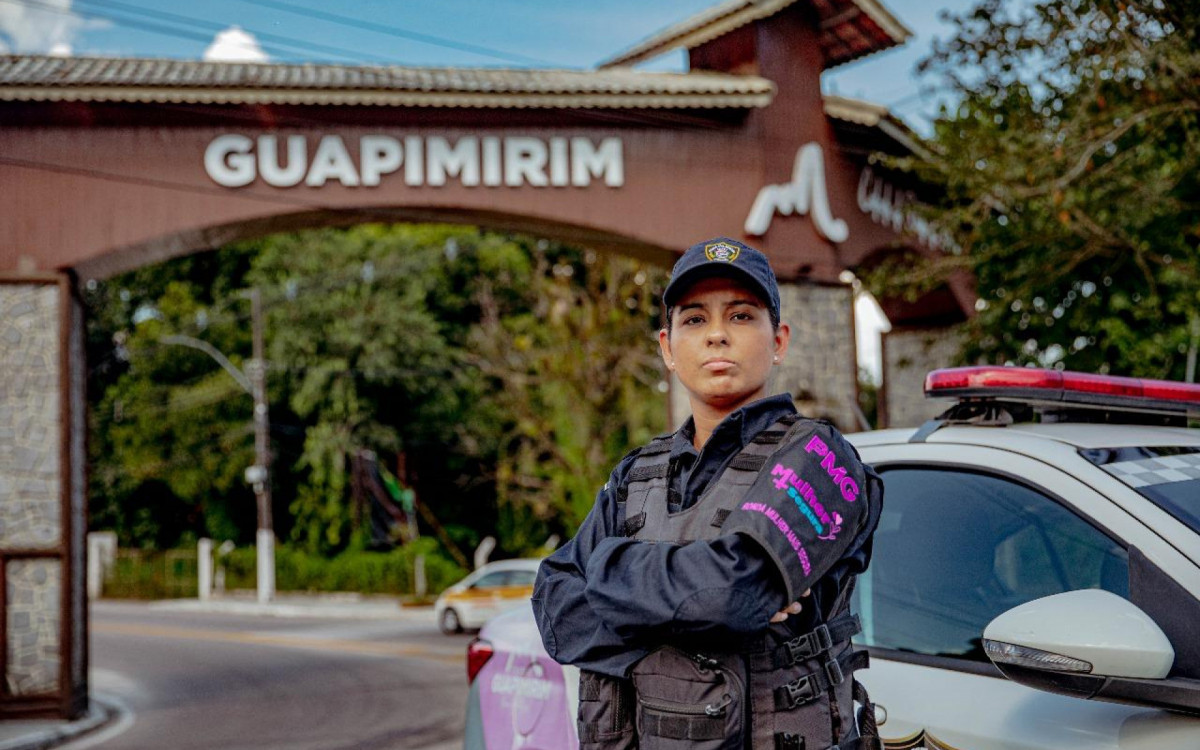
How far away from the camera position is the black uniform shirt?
1.81 m

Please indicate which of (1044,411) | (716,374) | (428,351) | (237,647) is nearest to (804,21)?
(1044,411)

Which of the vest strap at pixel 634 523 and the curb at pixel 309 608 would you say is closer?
the vest strap at pixel 634 523

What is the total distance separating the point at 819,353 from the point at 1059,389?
10.7m

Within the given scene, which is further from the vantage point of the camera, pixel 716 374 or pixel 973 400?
pixel 973 400

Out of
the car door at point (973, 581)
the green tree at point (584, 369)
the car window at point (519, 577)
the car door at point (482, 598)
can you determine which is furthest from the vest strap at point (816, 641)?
the green tree at point (584, 369)

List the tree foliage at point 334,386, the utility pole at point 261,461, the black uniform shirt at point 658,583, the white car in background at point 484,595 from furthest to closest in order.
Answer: the tree foliage at point 334,386 → the utility pole at point 261,461 → the white car in background at point 484,595 → the black uniform shirt at point 658,583

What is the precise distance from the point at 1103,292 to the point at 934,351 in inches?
240

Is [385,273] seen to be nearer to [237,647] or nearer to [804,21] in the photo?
[237,647]

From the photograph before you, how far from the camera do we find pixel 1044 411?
2922 mm

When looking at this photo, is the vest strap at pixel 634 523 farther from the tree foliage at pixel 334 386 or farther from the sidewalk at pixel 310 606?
the tree foliage at pixel 334 386

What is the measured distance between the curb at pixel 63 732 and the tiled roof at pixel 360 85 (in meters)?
5.78

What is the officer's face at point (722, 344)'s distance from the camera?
208cm

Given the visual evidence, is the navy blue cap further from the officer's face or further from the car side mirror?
the car side mirror

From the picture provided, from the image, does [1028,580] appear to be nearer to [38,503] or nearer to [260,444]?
[38,503]
